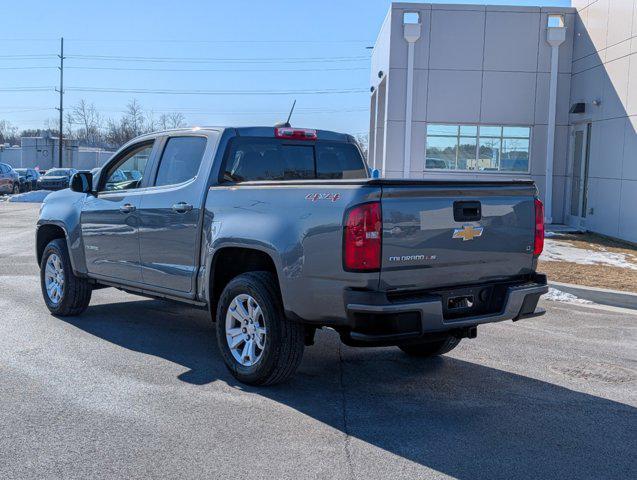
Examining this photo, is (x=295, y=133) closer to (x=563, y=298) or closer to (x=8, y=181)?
(x=563, y=298)

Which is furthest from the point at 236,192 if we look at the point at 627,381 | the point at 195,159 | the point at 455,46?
the point at 455,46

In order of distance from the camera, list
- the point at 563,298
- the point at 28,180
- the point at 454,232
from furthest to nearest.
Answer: the point at 28,180 < the point at 563,298 < the point at 454,232

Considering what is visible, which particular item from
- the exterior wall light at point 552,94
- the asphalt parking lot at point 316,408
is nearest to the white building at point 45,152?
the exterior wall light at point 552,94

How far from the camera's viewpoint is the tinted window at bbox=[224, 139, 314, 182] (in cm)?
640

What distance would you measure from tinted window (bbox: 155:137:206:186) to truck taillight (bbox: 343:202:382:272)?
2.10m

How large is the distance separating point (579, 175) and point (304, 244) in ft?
57.0

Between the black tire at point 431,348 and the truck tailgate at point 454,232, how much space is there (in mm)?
1096

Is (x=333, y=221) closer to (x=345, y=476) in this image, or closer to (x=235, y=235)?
(x=235, y=235)

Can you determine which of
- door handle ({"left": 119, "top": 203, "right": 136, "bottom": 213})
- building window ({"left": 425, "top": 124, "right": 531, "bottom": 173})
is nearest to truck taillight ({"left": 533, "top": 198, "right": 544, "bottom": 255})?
door handle ({"left": 119, "top": 203, "right": 136, "bottom": 213})

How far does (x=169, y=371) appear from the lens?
6.12 m

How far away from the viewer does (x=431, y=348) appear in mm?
6633

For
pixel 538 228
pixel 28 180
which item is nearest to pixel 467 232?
pixel 538 228

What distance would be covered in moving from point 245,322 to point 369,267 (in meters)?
1.35

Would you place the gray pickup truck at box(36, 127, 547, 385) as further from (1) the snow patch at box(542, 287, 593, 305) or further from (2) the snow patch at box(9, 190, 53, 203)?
(2) the snow patch at box(9, 190, 53, 203)
